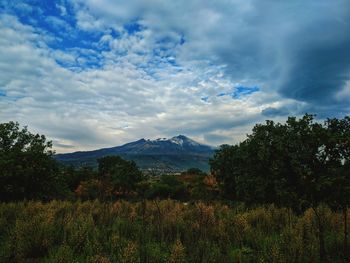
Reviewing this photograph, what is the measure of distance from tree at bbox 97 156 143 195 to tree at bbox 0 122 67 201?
19868 millimetres

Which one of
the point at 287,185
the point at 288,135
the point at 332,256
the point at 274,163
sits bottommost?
the point at 332,256

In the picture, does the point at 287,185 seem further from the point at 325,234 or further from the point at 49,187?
the point at 49,187

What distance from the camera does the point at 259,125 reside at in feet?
70.3

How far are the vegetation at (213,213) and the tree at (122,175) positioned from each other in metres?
17.0

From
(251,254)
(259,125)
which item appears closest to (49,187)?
(259,125)

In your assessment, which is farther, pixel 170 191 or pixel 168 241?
pixel 170 191

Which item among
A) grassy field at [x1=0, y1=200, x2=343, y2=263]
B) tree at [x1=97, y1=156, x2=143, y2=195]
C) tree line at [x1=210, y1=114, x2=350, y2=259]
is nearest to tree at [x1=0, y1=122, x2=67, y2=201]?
grassy field at [x1=0, y1=200, x2=343, y2=263]

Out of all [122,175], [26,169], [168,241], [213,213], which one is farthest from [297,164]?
[122,175]

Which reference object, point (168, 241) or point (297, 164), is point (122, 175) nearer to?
point (297, 164)

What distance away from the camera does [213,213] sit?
13016 mm

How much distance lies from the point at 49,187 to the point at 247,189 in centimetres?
1562

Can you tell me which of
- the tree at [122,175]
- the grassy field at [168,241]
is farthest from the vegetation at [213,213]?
the tree at [122,175]

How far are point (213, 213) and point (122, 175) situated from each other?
35.8 meters

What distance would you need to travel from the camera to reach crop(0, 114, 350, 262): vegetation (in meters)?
7.84
